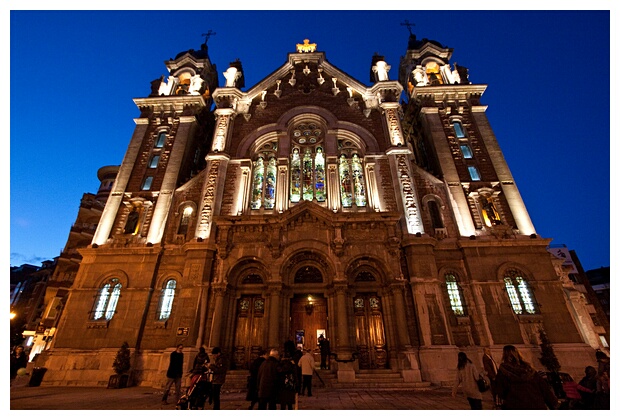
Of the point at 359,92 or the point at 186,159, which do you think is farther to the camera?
the point at 359,92

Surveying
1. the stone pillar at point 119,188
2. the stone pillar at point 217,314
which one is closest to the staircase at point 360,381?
the stone pillar at point 217,314

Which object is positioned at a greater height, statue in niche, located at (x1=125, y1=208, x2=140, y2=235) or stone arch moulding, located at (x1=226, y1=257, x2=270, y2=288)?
statue in niche, located at (x1=125, y1=208, x2=140, y2=235)

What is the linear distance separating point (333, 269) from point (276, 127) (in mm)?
11636

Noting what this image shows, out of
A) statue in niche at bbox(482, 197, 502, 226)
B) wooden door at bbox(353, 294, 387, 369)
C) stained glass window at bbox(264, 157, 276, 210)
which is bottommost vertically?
wooden door at bbox(353, 294, 387, 369)

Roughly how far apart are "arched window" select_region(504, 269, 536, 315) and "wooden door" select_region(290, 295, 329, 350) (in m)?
9.48

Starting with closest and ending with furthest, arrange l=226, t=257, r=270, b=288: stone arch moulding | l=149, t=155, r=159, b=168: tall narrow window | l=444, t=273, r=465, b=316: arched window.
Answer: l=444, t=273, r=465, b=316: arched window → l=226, t=257, r=270, b=288: stone arch moulding → l=149, t=155, r=159, b=168: tall narrow window

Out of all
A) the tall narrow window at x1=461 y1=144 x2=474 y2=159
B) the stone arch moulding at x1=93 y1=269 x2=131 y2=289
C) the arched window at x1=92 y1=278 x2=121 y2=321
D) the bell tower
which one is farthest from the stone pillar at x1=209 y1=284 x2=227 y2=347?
the tall narrow window at x1=461 y1=144 x2=474 y2=159

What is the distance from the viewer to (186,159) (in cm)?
2359

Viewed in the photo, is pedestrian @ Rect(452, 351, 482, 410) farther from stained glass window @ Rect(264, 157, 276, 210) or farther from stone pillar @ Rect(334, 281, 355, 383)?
stained glass window @ Rect(264, 157, 276, 210)

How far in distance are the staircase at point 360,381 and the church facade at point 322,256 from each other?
373 millimetres

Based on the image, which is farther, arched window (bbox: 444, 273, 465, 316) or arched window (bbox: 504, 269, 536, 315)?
arched window (bbox: 444, 273, 465, 316)

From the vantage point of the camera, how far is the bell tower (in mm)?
20125

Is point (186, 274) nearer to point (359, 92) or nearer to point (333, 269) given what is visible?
point (333, 269)
